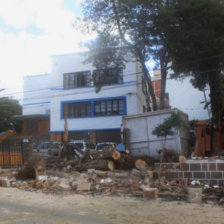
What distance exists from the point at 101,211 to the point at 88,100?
23.1 m

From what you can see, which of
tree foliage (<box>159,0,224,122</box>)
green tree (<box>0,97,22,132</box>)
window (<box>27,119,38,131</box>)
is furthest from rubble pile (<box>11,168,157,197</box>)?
green tree (<box>0,97,22,132</box>)

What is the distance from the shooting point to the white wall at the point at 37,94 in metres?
34.4

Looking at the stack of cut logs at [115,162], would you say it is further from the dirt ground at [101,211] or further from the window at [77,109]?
Result: the window at [77,109]

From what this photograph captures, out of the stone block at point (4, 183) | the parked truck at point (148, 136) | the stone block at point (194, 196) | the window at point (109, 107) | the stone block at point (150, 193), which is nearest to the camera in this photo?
the stone block at point (194, 196)

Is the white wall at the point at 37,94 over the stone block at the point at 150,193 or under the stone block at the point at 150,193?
over

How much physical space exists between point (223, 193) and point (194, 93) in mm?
25213

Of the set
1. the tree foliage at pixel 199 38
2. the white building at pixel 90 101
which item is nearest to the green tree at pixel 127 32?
the tree foliage at pixel 199 38

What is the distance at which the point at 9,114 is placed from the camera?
35.7m

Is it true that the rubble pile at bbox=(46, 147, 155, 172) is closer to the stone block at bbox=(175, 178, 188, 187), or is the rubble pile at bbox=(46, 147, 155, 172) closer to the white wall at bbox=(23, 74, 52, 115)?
the stone block at bbox=(175, 178, 188, 187)

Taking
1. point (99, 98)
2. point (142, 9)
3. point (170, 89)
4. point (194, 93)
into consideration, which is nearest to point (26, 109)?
point (99, 98)

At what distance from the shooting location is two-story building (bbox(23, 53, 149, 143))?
28.1 meters

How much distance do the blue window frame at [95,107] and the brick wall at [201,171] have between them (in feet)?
61.4

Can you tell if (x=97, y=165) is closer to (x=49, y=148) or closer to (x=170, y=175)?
(x=170, y=175)

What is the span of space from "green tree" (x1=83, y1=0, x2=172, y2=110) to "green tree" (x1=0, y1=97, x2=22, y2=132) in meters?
18.9
